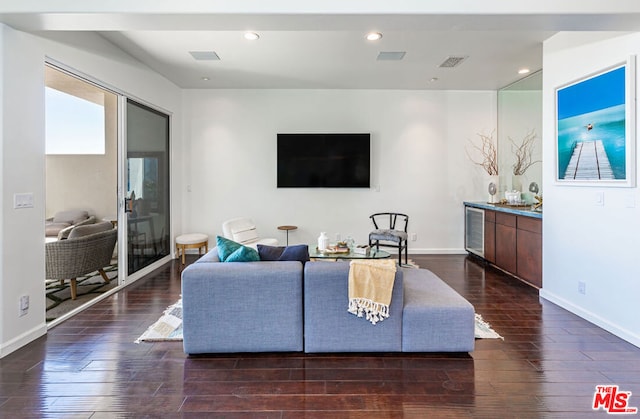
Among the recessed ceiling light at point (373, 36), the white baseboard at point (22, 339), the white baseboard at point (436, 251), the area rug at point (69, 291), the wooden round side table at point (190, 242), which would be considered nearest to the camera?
the white baseboard at point (22, 339)

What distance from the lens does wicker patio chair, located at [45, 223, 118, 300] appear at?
11.8 feet

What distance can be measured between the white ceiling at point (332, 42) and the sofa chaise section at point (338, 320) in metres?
1.84

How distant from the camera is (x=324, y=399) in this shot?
2.10 meters

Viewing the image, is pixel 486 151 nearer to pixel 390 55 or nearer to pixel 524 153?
pixel 524 153

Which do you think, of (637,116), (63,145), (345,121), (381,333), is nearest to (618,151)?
(637,116)

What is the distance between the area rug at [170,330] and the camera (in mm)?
2928

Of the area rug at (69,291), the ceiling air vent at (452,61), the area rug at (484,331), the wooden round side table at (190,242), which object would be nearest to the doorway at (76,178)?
the area rug at (69,291)

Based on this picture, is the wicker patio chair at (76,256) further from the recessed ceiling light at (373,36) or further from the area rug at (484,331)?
Answer: the area rug at (484,331)

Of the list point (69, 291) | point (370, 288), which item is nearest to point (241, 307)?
point (370, 288)

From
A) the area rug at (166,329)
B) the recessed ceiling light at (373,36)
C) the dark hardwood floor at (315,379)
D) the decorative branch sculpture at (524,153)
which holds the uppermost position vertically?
the recessed ceiling light at (373,36)

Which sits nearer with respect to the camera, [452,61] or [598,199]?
[598,199]

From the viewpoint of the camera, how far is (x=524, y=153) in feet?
17.9

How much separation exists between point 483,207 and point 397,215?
1.38 m

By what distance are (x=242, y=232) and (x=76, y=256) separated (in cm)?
217
